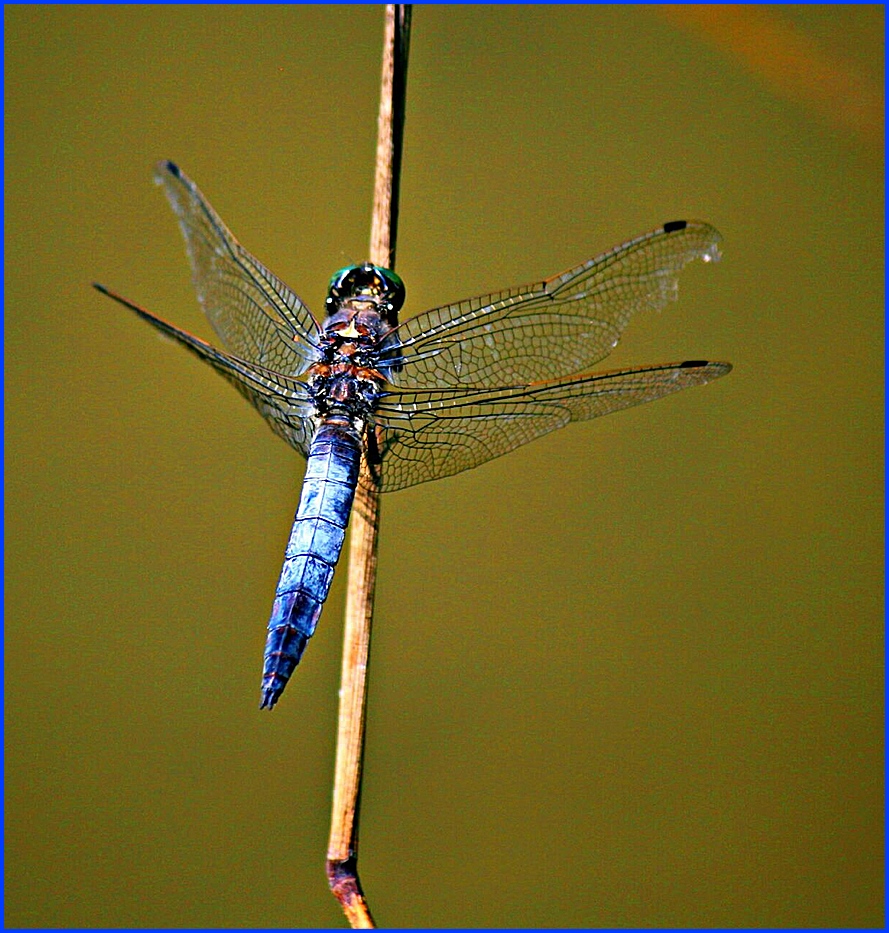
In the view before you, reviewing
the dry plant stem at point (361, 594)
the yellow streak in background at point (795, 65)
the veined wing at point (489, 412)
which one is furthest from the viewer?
the yellow streak in background at point (795, 65)

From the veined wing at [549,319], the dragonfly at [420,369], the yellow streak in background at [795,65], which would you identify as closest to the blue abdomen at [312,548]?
the dragonfly at [420,369]

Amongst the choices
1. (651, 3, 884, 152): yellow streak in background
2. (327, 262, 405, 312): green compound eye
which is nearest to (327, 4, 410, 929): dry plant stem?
(327, 262, 405, 312): green compound eye

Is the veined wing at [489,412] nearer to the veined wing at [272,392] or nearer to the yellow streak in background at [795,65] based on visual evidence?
the veined wing at [272,392]

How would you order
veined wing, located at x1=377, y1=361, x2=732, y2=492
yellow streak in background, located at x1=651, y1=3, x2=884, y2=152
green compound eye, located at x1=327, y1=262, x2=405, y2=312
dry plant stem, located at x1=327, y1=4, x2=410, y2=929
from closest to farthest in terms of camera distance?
dry plant stem, located at x1=327, y1=4, x2=410, y2=929, veined wing, located at x1=377, y1=361, x2=732, y2=492, green compound eye, located at x1=327, y1=262, x2=405, y2=312, yellow streak in background, located at x1=651, y1=3, x2=884, y2=152

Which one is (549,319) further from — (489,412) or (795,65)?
(795,65)

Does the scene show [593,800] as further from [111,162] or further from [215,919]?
[111,162]

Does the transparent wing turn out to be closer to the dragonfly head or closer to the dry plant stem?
the dragonfly head

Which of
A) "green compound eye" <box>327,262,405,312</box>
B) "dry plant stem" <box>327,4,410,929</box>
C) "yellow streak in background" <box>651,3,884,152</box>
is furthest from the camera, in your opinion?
"yellow streak in background" <box>651,3,884,152</box>

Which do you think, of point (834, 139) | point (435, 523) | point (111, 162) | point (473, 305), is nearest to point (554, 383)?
point (473, 305)
